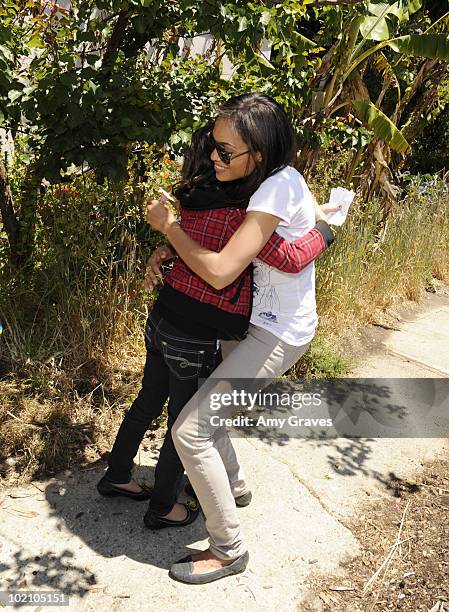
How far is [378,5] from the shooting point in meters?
5.12

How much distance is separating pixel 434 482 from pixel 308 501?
815 millimetres

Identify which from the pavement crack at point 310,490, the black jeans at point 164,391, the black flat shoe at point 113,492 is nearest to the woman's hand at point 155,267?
the black jeans at point 164,391

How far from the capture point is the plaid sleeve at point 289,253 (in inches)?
93.0

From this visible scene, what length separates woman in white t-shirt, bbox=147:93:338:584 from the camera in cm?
225

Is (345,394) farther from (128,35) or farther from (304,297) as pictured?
(128,35)

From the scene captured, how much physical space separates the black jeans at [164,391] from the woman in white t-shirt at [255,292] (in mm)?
103

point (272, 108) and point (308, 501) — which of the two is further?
point (308, 501)

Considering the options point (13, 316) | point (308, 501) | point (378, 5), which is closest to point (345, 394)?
point (308, 501)

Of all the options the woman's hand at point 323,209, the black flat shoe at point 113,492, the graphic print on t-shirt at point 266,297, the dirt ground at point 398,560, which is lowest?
the black flat shoe at point 113,492

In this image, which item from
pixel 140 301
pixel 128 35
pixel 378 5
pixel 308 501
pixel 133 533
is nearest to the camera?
pixel 133 533

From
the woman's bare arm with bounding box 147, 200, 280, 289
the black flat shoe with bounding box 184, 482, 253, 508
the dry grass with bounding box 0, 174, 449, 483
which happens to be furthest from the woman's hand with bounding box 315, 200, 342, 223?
the dry grass with bounding box 0, 174, 449, 483

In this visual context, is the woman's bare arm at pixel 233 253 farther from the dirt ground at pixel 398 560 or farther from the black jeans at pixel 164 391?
the dirt ground at pixel 398 560

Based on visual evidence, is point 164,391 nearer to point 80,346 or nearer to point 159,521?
point 159,521

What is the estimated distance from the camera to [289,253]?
7.82 ft
